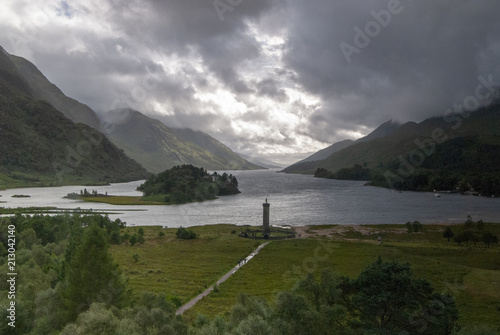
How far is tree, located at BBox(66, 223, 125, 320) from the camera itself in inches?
1241

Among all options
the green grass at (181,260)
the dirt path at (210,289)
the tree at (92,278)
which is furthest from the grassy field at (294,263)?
the tree at (92,278)

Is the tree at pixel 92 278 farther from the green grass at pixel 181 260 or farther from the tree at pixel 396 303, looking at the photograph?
the tree at pixel 396 303

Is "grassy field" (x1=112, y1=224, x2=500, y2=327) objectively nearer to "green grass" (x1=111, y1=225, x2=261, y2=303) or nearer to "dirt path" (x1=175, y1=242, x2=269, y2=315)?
"green grass" (x1=111, y1=225, x2=261, y2=303)

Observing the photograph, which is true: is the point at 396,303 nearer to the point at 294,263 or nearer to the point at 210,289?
the point at 210,289

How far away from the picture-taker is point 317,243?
9181 centimetres

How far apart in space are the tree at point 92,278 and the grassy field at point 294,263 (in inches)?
429

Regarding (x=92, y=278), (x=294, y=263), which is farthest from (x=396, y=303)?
(x=294, y=263)

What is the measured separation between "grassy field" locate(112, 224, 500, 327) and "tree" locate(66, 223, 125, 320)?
10.9 metres

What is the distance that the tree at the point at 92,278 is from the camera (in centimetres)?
3152

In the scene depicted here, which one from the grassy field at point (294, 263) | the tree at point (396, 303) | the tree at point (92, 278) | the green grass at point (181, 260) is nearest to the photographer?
the tree at point (396, 303)

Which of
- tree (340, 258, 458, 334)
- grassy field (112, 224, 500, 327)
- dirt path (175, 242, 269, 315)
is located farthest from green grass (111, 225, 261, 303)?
tree (340, 258, 458, 334)

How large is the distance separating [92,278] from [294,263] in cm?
4703

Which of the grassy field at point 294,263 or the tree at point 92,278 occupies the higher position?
the tree at point 92,278

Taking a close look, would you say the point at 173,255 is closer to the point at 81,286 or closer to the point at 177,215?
the point at 81,286
